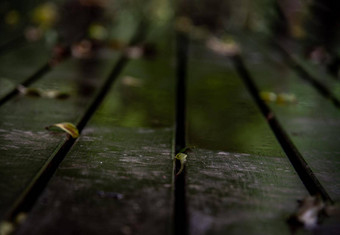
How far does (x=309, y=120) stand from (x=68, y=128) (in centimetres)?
72

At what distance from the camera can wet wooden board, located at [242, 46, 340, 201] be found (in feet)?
3.03

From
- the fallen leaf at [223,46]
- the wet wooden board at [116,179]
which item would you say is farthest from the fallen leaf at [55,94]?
the fallen leaf at [223,46]

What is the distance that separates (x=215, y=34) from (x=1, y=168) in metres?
2.02

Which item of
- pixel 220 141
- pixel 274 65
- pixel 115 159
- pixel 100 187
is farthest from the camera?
pixel 274 65

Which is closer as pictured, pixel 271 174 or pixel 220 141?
pixel 271 174

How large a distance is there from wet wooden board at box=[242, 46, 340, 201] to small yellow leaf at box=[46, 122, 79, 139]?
1.83ft

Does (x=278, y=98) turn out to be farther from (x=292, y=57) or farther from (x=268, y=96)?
(x=292, y=57)

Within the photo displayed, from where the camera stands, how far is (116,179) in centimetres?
81

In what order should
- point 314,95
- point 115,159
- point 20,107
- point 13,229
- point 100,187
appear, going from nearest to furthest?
point 13,229 → point 100,187 → point 115,159 → point 20,107 → point 314,95

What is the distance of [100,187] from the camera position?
0.78 meters

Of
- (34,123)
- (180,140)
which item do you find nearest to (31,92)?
(34,123)

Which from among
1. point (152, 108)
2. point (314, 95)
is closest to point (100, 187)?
point (152, 108)

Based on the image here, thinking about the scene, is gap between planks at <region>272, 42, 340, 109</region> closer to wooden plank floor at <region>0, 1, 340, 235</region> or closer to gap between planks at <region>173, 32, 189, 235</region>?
wooden plank floor at <region>0, 1, 340, 235</region>

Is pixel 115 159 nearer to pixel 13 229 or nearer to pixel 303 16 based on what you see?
pixel 13 229
